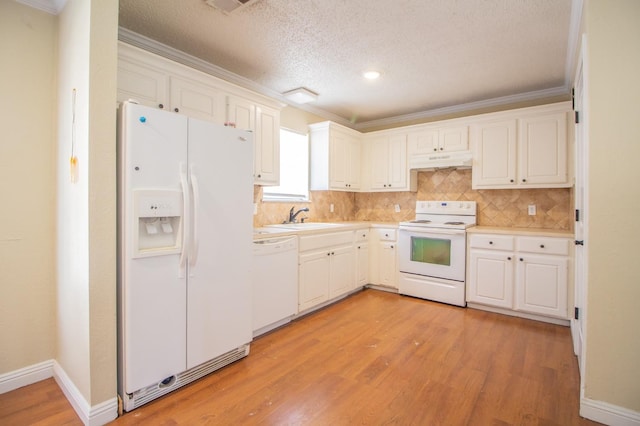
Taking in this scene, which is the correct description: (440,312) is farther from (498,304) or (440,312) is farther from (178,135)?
(178,135)

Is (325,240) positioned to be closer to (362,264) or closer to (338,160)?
(362,264)

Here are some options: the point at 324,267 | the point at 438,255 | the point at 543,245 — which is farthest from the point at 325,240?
the point at 543,245

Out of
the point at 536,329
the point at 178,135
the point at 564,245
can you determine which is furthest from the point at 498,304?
the point at 178,135

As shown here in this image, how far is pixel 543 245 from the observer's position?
10.5 feet

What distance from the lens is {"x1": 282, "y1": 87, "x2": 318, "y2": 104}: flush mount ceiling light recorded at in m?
3.68

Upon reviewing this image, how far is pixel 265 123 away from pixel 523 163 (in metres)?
2.83

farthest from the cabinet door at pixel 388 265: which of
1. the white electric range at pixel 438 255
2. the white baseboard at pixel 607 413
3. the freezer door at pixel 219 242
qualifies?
the white baseboard at pixel 607 413

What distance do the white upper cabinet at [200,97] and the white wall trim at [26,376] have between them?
1851 mm

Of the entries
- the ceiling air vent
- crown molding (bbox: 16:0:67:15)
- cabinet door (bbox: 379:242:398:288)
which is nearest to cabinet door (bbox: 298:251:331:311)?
cabinet door (bbox: 379:242:398:288)

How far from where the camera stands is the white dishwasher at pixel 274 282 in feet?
9.06

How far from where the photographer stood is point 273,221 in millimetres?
3840

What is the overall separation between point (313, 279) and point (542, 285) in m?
2.28

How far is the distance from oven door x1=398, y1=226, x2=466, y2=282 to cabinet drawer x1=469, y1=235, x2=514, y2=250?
102 mm

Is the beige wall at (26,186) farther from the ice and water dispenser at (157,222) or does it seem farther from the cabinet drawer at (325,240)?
the cabinet drawer at (325,240)
